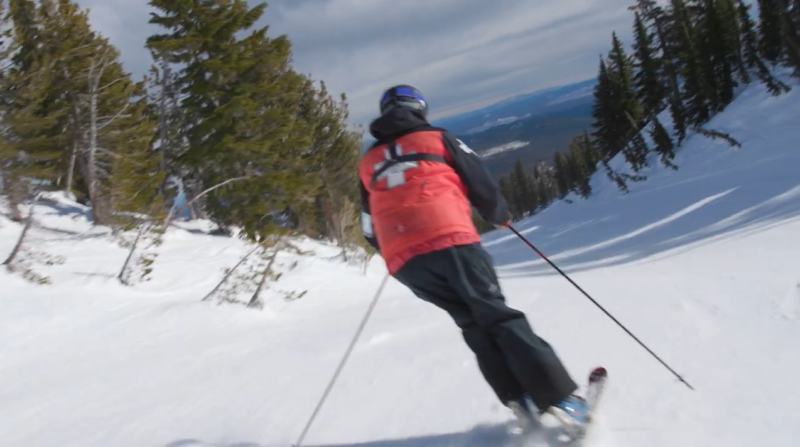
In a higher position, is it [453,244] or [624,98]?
[624,98]

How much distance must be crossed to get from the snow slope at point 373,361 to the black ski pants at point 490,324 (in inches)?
10.3

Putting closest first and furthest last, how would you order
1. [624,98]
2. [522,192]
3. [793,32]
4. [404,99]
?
1. [404,99]
2. [793,32]
3. [624,98]
4. [522,192]

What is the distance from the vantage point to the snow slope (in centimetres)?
264

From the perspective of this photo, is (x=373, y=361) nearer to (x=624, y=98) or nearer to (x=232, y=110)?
(x=232, y=110)

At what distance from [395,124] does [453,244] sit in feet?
2.29

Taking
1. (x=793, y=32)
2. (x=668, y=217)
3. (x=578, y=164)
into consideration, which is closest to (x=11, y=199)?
(x=668, y=217)

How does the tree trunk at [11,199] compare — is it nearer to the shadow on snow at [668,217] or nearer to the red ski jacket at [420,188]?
the shadow on snow at [668,217]

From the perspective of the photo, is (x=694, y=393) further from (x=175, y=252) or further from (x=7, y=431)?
(x=175, y=252)

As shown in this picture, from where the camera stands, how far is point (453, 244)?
8.31 feet

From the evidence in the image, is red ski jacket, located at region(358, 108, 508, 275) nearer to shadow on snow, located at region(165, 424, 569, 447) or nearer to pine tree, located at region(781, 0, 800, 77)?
shadow on snow, located at region(165, 424, 569, 447)

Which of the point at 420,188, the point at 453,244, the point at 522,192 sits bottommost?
the point at 522,192

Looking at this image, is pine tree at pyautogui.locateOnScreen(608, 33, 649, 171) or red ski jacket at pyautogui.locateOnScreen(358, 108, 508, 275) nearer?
red ski jacket at pyautogui.locateOnScreen(358, 108, 508, 275)

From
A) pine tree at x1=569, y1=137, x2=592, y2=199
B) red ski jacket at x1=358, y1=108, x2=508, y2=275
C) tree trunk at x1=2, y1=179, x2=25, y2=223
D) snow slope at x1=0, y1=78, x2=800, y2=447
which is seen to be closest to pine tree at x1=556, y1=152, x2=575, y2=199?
pine tree at x1=569, y1=137, x2=592, y2=199

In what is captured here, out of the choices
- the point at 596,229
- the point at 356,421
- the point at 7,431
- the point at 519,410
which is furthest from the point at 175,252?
the point at 596,229
